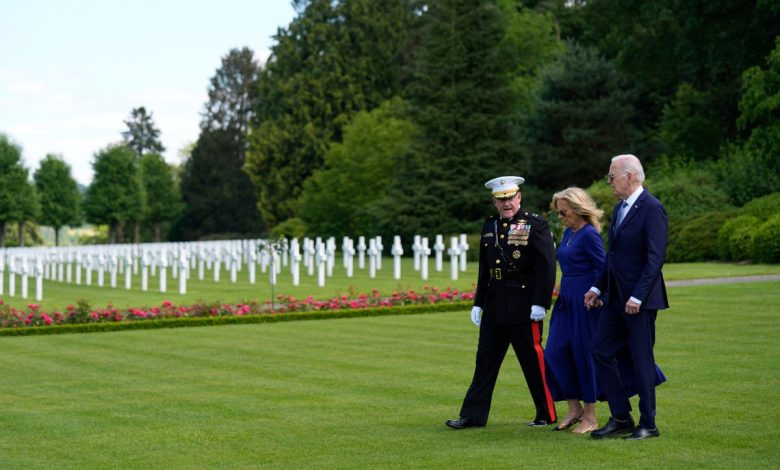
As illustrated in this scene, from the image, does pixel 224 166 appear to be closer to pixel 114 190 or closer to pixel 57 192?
pixel 114 190

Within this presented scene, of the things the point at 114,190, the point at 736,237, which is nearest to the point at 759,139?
the point at 736,237

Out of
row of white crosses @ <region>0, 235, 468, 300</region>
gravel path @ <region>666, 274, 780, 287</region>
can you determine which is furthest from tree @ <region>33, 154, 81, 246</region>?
gravel path @ <region>666, 274, 780, 287</region>

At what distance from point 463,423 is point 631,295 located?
1670 mm

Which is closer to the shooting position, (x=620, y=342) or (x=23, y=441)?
(x=620, y=342)

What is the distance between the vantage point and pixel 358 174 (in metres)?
59.1

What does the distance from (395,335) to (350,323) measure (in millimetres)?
2939

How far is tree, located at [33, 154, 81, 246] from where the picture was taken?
77.6 metres

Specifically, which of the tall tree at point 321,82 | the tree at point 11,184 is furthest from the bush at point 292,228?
the tree at point 11,184

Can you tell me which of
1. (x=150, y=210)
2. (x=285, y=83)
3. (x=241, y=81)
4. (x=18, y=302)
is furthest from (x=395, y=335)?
(x=241, y=81)

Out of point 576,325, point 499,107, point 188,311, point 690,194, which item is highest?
point 499,107

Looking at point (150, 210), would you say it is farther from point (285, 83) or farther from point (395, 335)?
point (395, 335)

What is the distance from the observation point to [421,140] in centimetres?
5169

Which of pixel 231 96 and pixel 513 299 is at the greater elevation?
pixel 231 96

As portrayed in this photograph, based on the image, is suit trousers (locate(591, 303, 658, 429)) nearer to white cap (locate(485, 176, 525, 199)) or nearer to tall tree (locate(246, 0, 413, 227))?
white cap (locate(485, 176, 525, 199))
